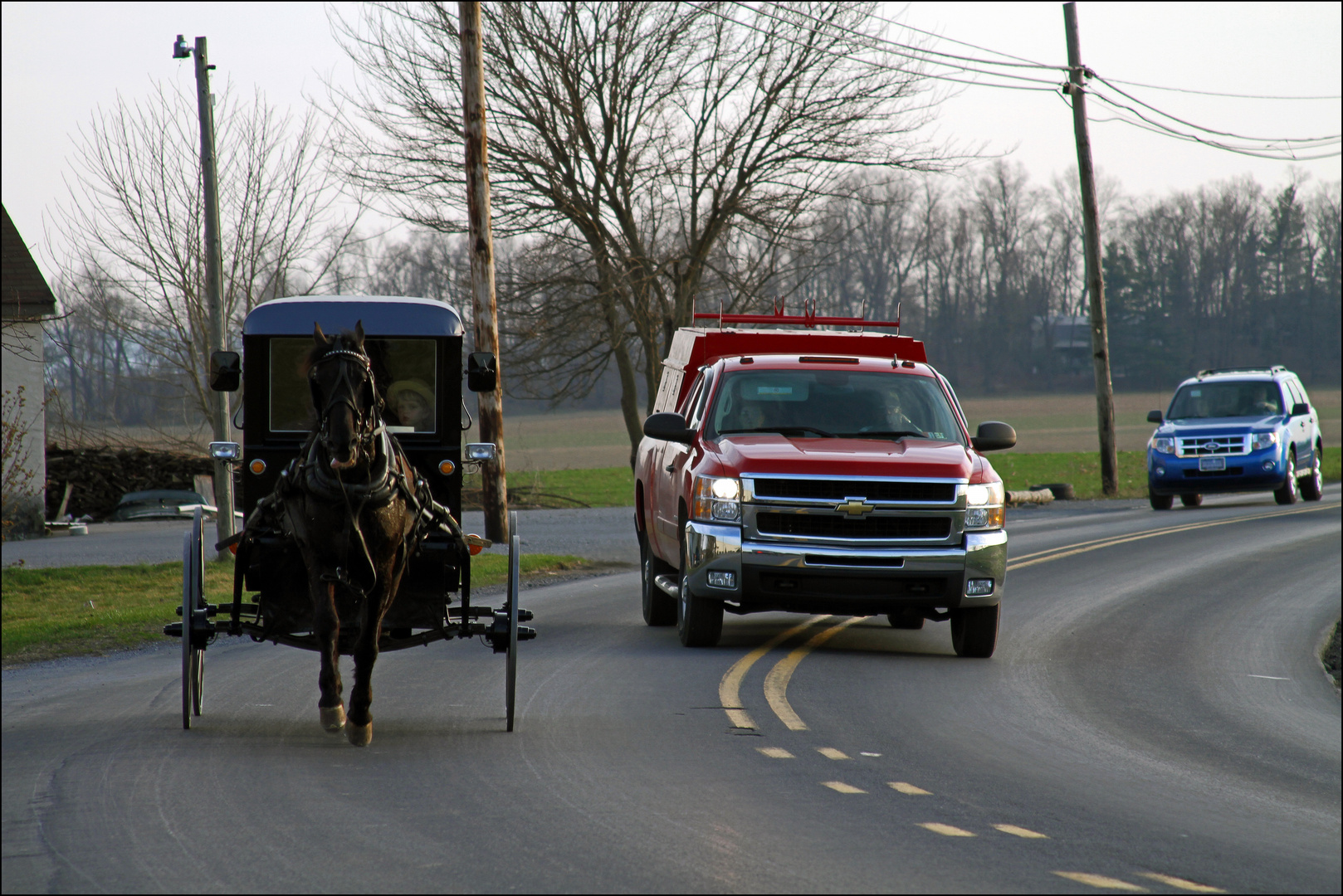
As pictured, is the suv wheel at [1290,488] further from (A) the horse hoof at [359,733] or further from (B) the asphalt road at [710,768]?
(A) the horse hoof at [359,733]

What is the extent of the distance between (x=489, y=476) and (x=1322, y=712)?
13.7 m

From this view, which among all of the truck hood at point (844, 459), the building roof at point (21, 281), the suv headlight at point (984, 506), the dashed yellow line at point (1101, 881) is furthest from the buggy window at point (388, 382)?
the building roof at point (21, 281)

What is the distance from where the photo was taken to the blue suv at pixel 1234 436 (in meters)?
24.7

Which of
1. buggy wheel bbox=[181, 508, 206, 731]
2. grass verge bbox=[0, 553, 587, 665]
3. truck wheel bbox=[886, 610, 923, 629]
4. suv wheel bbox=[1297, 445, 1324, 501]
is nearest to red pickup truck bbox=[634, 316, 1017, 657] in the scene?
truck wheel bbox=[886, 610, 923, 629]

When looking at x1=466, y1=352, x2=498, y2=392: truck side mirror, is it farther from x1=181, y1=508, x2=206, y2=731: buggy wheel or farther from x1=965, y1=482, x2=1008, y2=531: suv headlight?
x1=965, y1=482, x2=1008, y2=531: suv headlight

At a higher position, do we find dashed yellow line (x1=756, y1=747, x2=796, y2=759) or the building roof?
the building roof

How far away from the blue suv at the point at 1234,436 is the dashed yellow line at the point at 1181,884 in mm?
20915

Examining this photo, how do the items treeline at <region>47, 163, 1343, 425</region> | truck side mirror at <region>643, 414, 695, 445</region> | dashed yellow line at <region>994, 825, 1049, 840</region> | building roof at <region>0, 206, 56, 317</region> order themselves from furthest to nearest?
treeline at <region>47, 163, 1343, 425</region> < building roof at <region>0, 206, 56, 317</region> < truck side mirror at <region>643, 414, 695, 445</region> < dashed yellow line at <region>994, 825, 1049, 840</region>

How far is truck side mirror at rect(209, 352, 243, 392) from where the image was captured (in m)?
9.58

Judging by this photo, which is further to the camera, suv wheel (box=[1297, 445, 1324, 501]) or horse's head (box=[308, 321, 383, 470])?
suv wheel (box=[1297, 445, 1324, 501])

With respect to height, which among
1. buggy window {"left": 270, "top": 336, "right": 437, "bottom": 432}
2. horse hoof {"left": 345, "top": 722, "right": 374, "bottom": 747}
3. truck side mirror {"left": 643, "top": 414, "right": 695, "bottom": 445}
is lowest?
horse hoof {"left": 345, "top": 722, "right": 374, "bottom": 747}

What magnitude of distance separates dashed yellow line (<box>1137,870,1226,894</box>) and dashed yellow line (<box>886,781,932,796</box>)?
150cm

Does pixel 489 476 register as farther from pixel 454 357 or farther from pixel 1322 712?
pixel 1322 712

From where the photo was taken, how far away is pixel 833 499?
10.1 m
